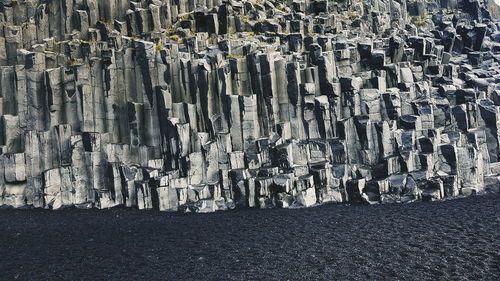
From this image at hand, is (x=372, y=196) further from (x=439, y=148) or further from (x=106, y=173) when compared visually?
(x=106, y=173)

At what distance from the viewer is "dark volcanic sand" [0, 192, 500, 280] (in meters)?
22.1

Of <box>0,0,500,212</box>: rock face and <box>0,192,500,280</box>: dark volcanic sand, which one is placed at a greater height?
<box>0,0,500,212</box>: rock face

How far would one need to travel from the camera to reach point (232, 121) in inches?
1382

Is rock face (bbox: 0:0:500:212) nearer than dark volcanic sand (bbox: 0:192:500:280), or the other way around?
dark volcanic sand (bbox: 0:192:500:280)

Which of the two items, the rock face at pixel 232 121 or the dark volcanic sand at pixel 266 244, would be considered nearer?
the dark volcanic sand at pixel 266 244

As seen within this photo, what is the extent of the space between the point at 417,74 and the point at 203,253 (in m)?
23.9

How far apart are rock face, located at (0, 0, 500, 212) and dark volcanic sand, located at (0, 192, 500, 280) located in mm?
2304

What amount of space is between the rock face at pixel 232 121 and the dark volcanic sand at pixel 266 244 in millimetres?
2304

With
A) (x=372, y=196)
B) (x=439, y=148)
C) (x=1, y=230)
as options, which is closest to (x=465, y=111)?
(x=439, y=148)

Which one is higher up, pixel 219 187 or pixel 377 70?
pixel 377 70

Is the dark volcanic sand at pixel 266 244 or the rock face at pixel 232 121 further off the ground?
the rock face at pixel 232 121

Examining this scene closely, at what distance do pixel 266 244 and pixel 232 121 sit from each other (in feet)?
38.7

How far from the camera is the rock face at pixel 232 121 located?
33.4 metres

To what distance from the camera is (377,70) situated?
3800cm
